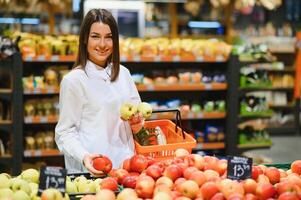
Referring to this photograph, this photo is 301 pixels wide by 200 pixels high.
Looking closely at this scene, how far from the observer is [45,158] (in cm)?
655

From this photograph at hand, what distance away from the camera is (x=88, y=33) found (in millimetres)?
3244

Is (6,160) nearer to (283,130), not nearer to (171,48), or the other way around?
(171,48)

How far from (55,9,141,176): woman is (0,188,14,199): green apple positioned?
32.0 inches

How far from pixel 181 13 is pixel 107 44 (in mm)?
8324

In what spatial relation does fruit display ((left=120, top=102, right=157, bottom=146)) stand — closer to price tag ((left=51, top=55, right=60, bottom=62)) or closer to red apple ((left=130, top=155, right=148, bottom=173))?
red apple ((left=130, top=155, right=148, bottom=173))

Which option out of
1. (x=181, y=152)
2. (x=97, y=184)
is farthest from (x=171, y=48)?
(x=97, y=184)

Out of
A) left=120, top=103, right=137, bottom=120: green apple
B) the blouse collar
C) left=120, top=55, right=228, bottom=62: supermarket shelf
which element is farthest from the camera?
left=120, top=55, right=228, bottom=62: supermarket shelf

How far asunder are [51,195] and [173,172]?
0.66 metres

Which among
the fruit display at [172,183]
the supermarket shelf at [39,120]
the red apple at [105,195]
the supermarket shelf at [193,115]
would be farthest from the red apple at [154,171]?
the supermarket shelf at [193,115]

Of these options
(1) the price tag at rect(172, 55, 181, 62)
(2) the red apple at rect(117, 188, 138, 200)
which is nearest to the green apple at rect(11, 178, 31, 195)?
(2) the red apple at rect(117, 188, 138, 200)

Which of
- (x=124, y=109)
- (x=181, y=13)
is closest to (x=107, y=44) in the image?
(x=124, y=109)

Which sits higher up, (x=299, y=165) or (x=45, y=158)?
(x=299, y=165)

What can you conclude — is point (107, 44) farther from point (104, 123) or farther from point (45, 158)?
point (45, 158)

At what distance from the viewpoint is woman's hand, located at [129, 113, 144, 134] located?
323 centimetres
